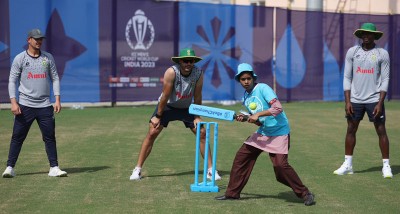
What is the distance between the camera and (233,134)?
570 inches

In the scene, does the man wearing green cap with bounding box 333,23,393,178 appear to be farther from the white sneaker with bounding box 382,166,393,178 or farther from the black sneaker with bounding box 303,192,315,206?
the black sneaker with bounding box 303,192,315,206

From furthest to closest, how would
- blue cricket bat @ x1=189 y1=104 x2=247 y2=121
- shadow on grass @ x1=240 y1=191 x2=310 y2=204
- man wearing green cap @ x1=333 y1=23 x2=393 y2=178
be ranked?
A: 1. man wearing green cap @ x1=333 y1=23 x2=393 y2=178
2. shadow on grass @ x1=240 y1=191 x2=310 y2=204
3. blue cricket bat @ x1=189 y1=104 x2=247 y2=121

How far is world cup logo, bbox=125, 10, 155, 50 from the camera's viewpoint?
70.9 feet

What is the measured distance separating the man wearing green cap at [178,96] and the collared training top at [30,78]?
1406 mm

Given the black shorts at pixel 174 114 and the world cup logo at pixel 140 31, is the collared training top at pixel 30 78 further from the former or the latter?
the world cup logo at pixel 140 31

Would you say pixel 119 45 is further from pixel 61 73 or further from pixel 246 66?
pixel 246 66

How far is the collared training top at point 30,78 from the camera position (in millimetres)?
9141

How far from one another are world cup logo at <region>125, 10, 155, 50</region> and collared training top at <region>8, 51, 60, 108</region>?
12394 millimetres

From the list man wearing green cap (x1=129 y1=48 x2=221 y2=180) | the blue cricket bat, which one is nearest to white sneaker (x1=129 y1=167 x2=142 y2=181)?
man wearing green cap (x1=129 y1=48 x2=221 y2=180)

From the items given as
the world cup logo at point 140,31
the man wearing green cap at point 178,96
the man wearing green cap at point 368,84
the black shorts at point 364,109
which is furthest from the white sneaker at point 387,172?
the world cup logo at point 140,31

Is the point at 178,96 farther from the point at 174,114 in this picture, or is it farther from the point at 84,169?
the point at 84,169

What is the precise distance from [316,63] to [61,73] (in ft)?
28.3

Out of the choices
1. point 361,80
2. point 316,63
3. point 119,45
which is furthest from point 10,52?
point 361,80

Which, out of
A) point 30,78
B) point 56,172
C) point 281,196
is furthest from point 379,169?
point 30,78
